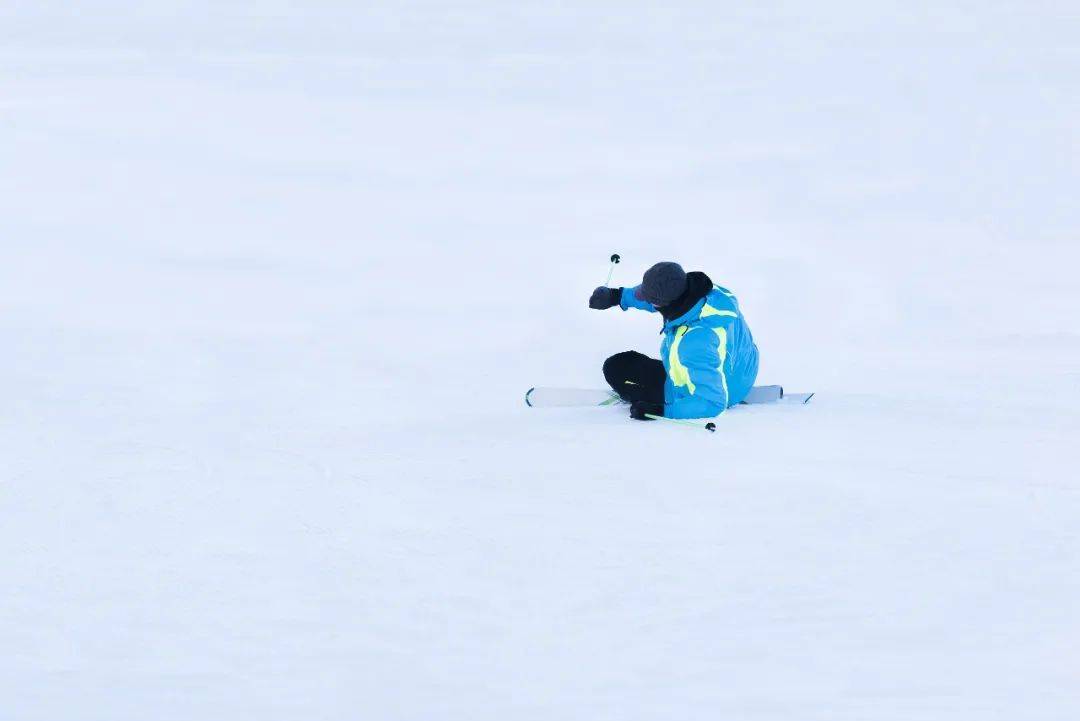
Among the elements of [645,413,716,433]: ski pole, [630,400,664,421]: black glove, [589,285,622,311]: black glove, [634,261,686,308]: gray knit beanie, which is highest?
[634,261,686,308]: gray knit beanie

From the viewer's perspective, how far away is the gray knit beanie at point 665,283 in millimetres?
6371

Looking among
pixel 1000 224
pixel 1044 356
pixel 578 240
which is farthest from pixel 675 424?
pixel 1000 224

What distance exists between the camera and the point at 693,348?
6.45 m

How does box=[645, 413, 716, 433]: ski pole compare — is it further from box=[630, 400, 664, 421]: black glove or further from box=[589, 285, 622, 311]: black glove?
box=[589, 285, 622, 311]: black glove

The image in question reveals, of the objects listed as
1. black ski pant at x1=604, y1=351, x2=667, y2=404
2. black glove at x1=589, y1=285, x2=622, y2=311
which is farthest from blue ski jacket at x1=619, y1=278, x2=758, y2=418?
black glove at x1=589, y1=285, x2=622, y2=311

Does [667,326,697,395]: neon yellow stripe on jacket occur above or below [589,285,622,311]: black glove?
below

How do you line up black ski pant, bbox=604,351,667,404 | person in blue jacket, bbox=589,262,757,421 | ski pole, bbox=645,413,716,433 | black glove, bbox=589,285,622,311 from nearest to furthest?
ski pole, bbox=645,413,716,433 < person in blue jacket, bbox=589,262,757,421 < black ski pant, bbox=604,351,667,404 < black glove, bbox=589,285,622,311

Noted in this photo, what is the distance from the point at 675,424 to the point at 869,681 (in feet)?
8.22

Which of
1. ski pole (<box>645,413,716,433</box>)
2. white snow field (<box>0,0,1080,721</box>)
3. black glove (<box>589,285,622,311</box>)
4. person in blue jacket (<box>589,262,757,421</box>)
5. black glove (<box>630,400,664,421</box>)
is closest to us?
white snow field (<box>0,0,1080,721</box>)

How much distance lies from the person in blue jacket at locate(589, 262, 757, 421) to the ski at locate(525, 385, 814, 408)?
A: 31cm

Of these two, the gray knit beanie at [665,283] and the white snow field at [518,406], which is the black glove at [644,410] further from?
the gray knit beanie at [665,283]

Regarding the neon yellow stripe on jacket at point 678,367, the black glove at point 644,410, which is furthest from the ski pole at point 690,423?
the neon yellow stripe on jacket at point 678,367

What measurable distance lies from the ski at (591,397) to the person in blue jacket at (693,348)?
1.02 ft

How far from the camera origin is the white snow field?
167 inches
